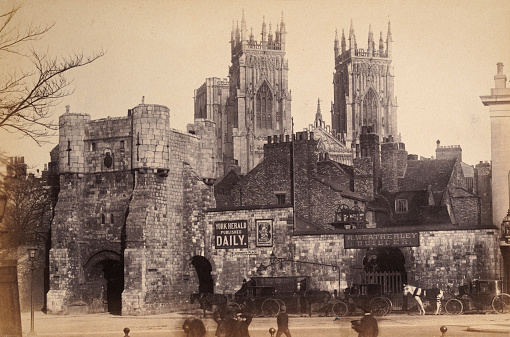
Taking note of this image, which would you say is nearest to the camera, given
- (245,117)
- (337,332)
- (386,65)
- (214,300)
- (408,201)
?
(337,332)

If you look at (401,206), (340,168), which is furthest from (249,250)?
(401,206)

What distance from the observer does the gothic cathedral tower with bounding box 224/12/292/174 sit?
106125 mm

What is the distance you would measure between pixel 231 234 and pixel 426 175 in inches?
831

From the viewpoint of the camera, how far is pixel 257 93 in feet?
356

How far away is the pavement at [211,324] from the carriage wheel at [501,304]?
2.66 ft

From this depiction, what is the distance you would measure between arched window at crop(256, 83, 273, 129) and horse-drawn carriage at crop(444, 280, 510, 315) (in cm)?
7456

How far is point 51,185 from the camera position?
44938 millimetres

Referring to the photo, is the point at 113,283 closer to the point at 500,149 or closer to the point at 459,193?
the point at 500,149

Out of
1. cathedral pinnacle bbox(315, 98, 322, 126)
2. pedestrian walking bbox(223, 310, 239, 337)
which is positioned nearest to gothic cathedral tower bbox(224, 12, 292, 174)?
cathedral pinnacle bbox(315, 98, 322, 126)

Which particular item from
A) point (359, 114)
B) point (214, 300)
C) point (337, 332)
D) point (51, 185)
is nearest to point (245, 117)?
point (359, 114)

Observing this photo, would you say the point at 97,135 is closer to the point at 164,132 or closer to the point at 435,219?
the point at 164,132

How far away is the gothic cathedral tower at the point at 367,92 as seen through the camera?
386 feet

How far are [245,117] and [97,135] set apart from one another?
66.3 m

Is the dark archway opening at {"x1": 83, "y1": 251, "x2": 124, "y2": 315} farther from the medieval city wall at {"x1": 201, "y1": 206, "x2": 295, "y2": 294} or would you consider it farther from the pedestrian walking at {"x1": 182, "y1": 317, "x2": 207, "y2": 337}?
the pedestrian walking at {"x1": 182, "y1": 317, "x2": 207, "y2": 337}
